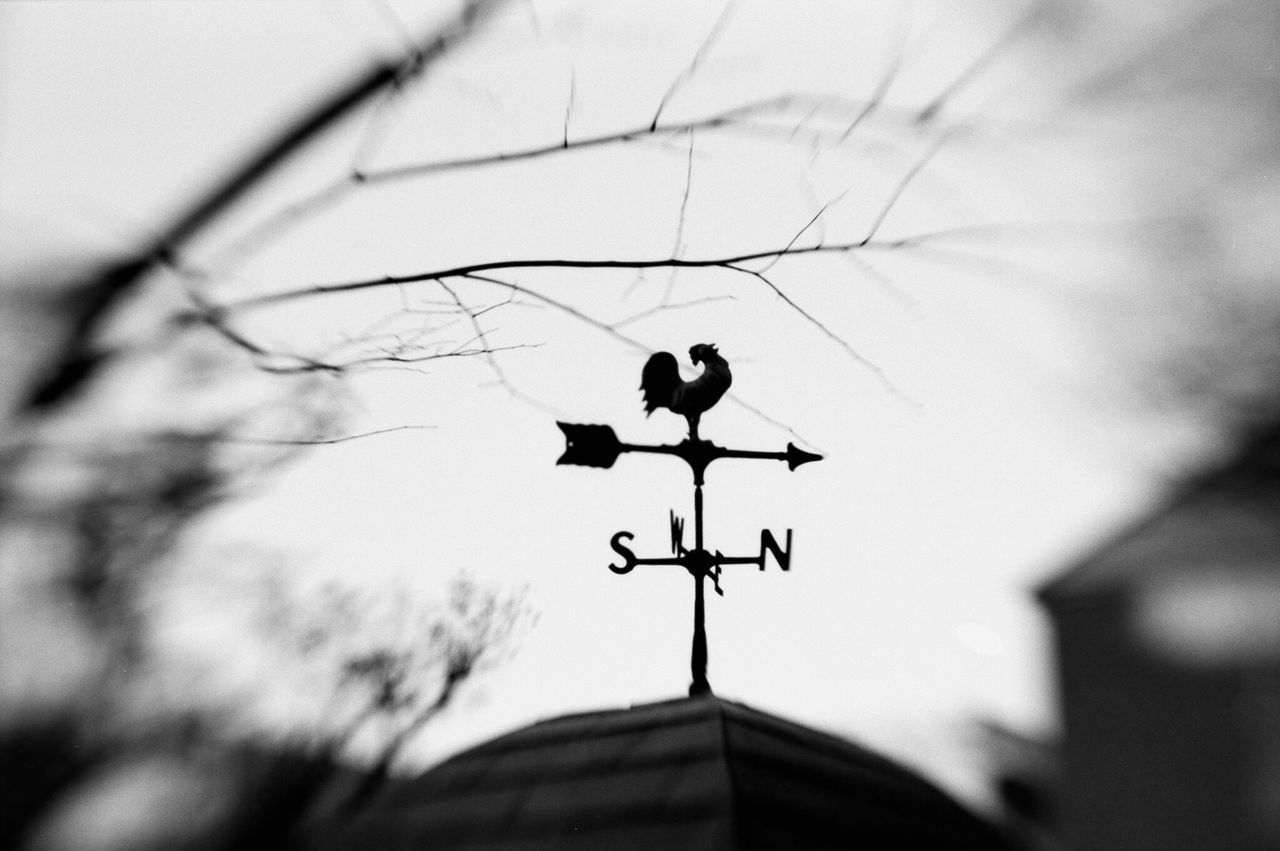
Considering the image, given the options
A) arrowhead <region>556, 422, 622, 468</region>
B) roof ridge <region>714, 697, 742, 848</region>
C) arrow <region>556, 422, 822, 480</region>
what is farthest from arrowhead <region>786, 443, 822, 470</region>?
roof ridge <region>714, 697, 742, 848</region>

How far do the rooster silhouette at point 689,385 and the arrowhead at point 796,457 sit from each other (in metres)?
0.18

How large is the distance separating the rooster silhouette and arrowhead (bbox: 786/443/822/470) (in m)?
0.18

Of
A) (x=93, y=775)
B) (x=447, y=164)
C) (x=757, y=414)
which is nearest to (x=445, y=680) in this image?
(x=93, y=775)

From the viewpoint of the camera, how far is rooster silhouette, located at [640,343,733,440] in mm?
2064

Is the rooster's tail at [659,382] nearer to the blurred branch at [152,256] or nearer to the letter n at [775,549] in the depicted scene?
the letter n at [775,549]

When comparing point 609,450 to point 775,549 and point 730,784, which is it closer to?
point 775,549

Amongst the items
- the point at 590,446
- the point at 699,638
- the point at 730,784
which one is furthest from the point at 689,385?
the point at 730,784

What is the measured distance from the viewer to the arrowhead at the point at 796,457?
217 centimetres

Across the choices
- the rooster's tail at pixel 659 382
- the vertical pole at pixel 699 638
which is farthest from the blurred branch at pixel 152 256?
the vertical pole at pixel 699 638

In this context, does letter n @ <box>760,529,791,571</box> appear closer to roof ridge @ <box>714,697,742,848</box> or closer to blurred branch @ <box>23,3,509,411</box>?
roof ridge @ <box>714,697,742,848</box>

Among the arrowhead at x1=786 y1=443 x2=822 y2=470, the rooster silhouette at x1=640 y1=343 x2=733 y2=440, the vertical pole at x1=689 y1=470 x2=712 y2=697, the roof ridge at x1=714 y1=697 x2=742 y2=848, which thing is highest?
the rooster silhouette at x1=640 y1=343 x2=733 y2=440

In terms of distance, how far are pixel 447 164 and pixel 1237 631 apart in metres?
2.02

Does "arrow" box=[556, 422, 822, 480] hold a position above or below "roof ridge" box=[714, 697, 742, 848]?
above

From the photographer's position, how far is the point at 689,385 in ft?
6.80
